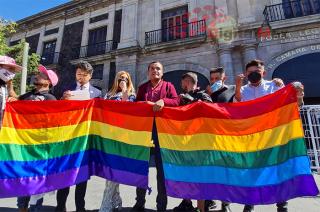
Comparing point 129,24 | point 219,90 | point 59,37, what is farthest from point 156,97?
point 59,37

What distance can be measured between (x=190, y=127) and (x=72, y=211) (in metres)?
2.01

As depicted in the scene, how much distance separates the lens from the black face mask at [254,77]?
316cm

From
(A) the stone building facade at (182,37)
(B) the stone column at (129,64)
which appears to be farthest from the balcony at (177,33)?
(B) the stone column at (129,64)

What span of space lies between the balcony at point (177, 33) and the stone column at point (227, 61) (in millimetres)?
1424

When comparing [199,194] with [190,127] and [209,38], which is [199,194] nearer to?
[190,127]

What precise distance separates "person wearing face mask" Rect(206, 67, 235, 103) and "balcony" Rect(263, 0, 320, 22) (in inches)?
332

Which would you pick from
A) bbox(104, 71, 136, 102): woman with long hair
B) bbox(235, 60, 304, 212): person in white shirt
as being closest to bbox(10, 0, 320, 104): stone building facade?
bbox(235, 60, 304, 212): person in white shirt

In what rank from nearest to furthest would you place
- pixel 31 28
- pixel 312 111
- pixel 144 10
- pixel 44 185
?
pixel 44 185 < pixel 312 111 < pixel 144 10 < pixel 31 28

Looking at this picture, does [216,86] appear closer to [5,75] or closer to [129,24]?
[5,75]

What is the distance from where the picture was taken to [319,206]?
11.4 ft

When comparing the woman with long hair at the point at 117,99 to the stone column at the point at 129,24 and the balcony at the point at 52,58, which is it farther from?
the balcony at the point at 52,58

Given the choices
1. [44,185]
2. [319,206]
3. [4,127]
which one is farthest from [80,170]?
[319,206]

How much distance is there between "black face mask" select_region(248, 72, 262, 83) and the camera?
316 centimetres

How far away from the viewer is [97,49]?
1493cm
